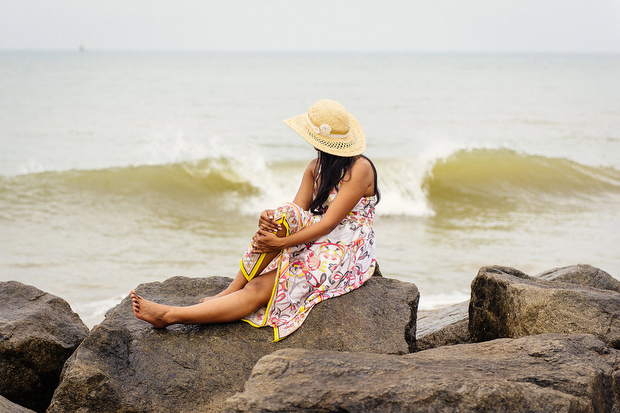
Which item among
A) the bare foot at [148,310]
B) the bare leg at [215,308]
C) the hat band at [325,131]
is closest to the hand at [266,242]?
the bare leg at [215,308]

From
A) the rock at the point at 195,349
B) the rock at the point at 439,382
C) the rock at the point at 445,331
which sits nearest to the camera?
the rock at the point at 439,382

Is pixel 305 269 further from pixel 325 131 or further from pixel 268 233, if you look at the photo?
pixel 325 131

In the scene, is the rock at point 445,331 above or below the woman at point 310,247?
below

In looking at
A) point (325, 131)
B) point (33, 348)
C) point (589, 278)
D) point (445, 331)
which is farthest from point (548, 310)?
point (33, 348)

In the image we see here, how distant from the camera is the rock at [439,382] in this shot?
202 centimetres

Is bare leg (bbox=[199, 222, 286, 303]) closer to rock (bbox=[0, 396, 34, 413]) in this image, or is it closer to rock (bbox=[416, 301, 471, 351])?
rock (bbox=[0, 396, 34, 413])

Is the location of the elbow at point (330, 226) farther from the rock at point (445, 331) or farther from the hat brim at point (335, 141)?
the rock at point (445, 331)

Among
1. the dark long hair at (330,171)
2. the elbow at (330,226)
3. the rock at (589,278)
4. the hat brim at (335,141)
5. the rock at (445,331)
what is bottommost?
the rock at (445,331)

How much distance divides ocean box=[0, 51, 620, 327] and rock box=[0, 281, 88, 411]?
97.9 inches

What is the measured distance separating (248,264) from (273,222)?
336 millimetres

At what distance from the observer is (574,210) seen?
37.5 ft

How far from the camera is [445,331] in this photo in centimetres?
391

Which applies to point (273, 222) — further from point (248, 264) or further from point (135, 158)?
point (135, 158)

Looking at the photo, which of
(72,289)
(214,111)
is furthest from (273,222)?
(214,111)
